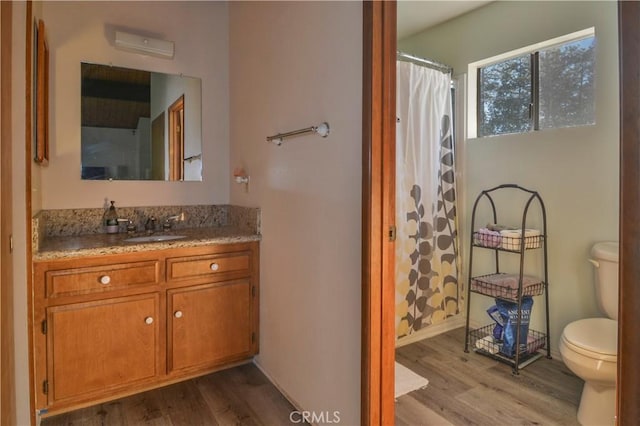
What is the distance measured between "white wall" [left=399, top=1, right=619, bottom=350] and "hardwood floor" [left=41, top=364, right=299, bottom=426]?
1796mm

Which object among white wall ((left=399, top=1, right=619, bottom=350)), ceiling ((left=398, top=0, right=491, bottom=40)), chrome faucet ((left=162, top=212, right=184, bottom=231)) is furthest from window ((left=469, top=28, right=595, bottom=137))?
chrome faucet ((left=162, top=212, right=184, bottom=231))

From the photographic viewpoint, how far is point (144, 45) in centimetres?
231

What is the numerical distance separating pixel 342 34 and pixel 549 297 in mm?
2154

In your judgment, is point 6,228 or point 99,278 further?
point 99,278

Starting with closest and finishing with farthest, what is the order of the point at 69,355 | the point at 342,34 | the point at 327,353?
the point at 342,34, the point at 327,353, the point at 69,355

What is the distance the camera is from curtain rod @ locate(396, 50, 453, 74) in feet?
8.41

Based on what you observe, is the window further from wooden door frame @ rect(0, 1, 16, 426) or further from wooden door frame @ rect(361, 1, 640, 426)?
wooden door frame @ rect(0, 1, 16, 426)

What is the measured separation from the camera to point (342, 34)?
150cm

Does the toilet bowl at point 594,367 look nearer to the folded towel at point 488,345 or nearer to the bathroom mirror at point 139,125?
the folded towel at point 488,345

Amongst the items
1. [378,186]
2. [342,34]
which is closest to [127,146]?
[342,34]

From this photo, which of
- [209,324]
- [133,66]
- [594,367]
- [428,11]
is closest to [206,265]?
[209,324]

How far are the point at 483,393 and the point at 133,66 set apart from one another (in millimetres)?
2900

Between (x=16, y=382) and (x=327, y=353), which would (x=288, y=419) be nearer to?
(x=327, y=353)

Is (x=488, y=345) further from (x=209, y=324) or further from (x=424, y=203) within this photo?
(x=209, y=324)
